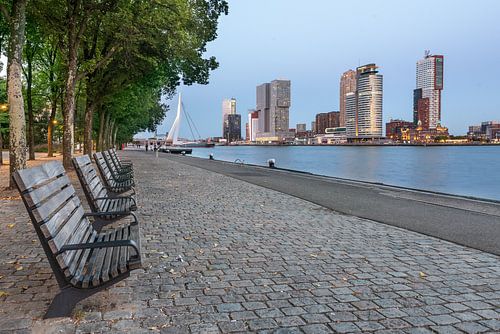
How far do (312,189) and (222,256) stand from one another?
8.98 metres

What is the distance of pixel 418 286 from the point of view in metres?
4.21

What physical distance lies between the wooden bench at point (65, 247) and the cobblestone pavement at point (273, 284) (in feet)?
1.12

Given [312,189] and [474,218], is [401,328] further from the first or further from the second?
[312,189]

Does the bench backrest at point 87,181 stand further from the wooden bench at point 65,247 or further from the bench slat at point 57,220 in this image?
the wooden bench at point 65,247

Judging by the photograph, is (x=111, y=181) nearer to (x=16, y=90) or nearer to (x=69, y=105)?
(x=16, y=90)

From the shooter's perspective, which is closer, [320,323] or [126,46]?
[320,323]

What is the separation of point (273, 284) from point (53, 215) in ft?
7.28

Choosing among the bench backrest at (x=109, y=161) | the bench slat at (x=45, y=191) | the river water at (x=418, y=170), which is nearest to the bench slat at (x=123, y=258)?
the bench slat at (x=45, y=191)

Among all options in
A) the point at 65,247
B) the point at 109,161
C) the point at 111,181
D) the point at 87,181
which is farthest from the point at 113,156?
the point at 65,247

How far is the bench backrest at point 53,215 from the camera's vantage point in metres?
2.86

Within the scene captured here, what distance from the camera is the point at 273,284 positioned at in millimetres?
4188

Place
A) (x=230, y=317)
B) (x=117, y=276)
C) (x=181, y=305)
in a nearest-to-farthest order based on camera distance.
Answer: (x=117, y=276) → (x=230, y=317) → (x=181, y=305)

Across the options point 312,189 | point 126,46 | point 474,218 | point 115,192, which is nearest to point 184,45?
Result: point 126,46

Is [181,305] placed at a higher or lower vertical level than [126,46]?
lower
